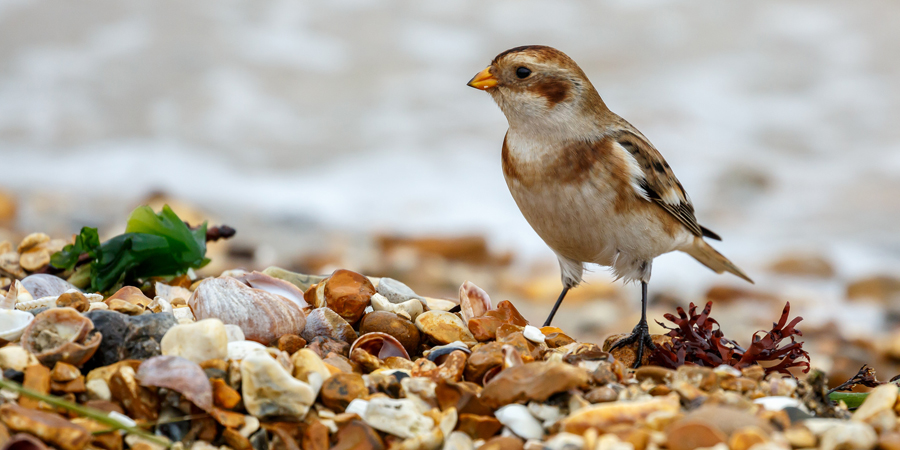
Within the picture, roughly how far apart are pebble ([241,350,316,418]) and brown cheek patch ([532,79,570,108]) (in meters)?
1.95

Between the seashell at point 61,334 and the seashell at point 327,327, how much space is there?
764 mm

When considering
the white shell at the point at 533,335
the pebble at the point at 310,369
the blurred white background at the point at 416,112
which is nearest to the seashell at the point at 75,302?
the pebble at the point at 310,369

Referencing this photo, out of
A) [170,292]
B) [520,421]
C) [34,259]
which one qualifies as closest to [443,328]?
[520,421]

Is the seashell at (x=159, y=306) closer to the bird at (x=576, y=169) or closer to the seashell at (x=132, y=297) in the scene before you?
the seashell at (x=132, y=297)

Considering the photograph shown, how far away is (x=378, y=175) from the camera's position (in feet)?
33.6

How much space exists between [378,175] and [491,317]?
23.9ft

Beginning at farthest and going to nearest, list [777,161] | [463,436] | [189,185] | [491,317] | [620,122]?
[777,161] < [189,185] < [620,122] < [491,317] < [463,436]

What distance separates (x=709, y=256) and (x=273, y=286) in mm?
2722

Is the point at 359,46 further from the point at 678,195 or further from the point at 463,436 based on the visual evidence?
the point at 463,436

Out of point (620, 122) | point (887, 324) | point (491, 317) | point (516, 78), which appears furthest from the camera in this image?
point (887, 324)

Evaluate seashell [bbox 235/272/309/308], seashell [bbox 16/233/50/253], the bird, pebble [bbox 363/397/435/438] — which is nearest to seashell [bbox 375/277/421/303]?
seashell [bbox 235/272/309/308]

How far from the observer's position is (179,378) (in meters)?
2.16

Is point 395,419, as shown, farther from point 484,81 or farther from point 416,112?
point 416,112

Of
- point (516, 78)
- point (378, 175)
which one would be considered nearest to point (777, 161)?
point (378, 175)
